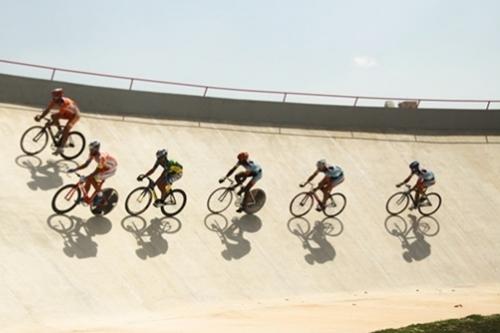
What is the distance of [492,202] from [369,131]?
4.69m

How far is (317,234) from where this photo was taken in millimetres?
19375

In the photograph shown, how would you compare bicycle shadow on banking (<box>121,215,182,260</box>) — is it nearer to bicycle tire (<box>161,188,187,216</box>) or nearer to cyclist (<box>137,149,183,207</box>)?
bicycle tire (<box>161,188,187,216</box>)

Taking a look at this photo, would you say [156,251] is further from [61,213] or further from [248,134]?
[248,134]

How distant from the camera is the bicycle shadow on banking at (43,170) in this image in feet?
56.6

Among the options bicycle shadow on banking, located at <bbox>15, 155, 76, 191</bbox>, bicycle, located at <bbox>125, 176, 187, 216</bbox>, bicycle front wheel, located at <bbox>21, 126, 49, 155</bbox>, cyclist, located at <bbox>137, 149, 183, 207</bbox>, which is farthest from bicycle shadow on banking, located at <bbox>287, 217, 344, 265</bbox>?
bicycle front wheel, located at <bbox>21, 126, 49, 155</bbox>

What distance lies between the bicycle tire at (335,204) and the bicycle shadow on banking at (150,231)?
4.27 metres

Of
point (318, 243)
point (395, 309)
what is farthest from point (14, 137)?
point (395, 309)

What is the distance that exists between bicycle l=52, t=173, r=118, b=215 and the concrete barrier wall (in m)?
4.97

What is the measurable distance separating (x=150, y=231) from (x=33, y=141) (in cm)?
383

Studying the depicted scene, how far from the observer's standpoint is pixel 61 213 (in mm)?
16203

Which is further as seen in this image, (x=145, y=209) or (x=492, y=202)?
(x=492, y=202)

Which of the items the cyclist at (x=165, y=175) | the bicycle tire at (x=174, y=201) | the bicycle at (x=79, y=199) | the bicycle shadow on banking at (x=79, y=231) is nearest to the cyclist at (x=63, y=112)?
the bicycle at (x=79, y=199)

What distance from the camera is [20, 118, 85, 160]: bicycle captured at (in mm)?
18234

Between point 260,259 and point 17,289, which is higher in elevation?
point 260,259
